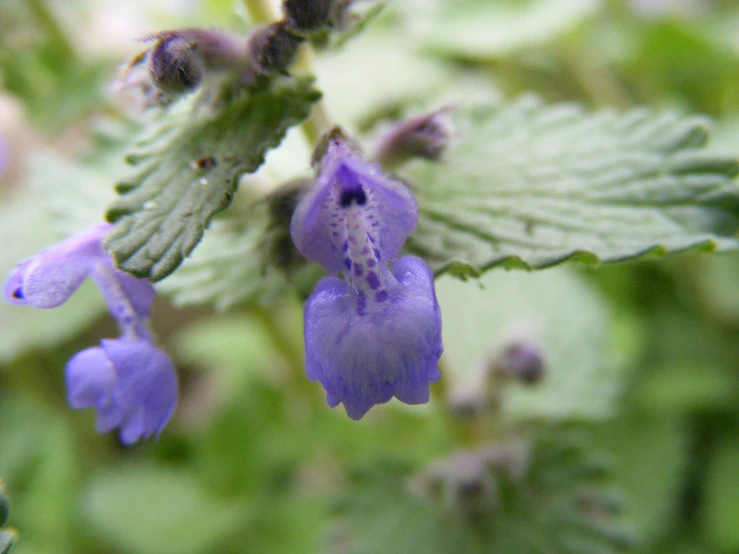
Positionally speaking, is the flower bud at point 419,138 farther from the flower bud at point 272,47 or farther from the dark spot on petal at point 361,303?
the dark spot on petal at point 361,303

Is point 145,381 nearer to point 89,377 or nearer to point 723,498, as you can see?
point 89,377

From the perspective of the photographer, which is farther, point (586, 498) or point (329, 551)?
point (329, 551)

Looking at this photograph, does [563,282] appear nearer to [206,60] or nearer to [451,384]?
[451,384]

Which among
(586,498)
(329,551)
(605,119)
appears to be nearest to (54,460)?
(329,551)

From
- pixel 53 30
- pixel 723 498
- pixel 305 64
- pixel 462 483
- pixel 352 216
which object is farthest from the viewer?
pixel 53 30

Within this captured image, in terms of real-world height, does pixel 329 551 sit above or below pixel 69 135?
below

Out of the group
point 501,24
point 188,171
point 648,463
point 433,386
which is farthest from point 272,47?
point 501,24
